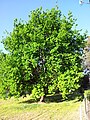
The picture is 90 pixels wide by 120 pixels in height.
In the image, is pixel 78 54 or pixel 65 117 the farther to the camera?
pixel 78 54

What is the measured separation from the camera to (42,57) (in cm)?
3356

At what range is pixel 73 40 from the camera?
34.0 m

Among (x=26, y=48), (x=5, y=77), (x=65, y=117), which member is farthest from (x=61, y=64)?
(x=65, y=117)

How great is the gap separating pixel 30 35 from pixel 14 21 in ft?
9.03

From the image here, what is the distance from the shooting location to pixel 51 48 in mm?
32812

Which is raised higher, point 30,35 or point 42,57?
point 30,35

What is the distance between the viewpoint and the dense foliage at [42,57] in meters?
31.9

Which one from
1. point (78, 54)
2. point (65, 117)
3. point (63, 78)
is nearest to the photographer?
point (65, 117)

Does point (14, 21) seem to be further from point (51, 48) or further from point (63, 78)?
point (63, 78)

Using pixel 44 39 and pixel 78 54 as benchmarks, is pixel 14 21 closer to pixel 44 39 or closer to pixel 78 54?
pixel 44 39

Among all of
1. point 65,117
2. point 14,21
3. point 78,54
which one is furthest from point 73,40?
point 65,117

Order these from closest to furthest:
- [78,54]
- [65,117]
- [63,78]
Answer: [65,117]
[63,78]
[78,54]

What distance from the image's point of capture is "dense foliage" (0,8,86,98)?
3192 centimetres

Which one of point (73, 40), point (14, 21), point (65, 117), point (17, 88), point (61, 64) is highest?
point (14, 21)
